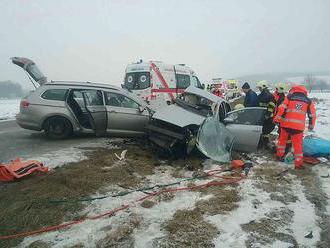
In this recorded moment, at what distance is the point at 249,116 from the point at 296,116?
1.38 m

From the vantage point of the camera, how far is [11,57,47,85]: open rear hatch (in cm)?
1271

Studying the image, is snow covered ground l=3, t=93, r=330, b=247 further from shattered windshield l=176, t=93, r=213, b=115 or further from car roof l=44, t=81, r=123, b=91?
car roof l=44, t=81, r=123, b=91

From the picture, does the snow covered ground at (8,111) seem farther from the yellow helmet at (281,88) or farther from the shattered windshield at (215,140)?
the yellow helmet at (281,88)

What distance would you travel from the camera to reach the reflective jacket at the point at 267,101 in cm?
896

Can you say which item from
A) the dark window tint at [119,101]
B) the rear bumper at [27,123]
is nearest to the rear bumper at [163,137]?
the dark window tint at [119,101]

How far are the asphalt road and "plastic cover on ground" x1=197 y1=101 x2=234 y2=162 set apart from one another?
3.57m

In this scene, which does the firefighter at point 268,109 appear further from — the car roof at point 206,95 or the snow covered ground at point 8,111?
the snow covered ground at point 8,111

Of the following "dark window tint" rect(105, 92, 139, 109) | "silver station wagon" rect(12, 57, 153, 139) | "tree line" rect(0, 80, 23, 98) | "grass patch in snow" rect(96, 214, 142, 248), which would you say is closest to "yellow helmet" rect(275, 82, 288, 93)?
"silver station wagon" rect(12, 57, 153, 139)

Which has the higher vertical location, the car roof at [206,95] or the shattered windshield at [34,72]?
the shattered windshield at [34,72]

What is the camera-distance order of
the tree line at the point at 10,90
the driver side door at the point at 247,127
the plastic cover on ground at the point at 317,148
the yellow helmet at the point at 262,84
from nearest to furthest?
the plastic cover on ground at the point at 317,148, the driver side door at the point at 247,127, the yellow helmet at the point at 262,84, the tree line at the point at 10,90

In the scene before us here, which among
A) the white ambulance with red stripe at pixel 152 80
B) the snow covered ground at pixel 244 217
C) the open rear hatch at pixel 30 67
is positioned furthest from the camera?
the white ambulance with red stripe at pixel 152 80

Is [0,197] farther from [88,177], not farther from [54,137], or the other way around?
[54,137]

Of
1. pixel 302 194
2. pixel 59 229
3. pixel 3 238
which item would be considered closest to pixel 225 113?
pixel 302 194

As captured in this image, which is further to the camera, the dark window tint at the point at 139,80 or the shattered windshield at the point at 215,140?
the dark window tint at the point at 139,80
